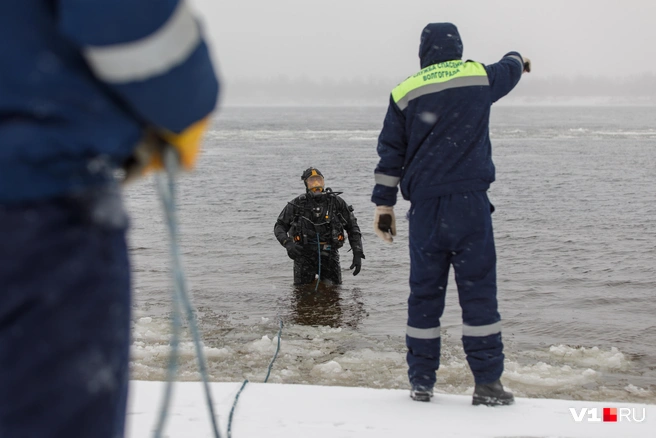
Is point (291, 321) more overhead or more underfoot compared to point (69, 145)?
more underfoot

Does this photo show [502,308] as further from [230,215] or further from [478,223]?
[230,215]

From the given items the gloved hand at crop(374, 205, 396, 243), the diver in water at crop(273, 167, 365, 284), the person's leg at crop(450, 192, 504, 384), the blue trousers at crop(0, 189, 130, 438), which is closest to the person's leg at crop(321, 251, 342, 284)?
the diver in water at crop(273, 167, 365, 284)

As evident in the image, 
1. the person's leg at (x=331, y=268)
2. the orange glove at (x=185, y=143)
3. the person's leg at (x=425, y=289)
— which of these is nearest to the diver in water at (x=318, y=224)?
the person's leg at (x=331, y=268)

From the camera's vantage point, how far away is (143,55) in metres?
1.10

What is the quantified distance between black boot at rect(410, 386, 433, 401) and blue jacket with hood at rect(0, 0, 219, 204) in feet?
7.82

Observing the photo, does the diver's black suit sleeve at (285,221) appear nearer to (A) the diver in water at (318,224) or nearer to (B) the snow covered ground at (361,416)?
(A) the diver in water at (318,224)

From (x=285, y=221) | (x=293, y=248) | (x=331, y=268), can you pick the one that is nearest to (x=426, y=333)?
(x=293, y=248)

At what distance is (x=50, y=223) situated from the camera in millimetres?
1101

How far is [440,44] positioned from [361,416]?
185cm

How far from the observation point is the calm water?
5.52 m

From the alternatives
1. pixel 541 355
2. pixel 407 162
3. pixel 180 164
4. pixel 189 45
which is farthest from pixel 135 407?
pixel 541 355

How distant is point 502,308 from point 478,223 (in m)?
4.96

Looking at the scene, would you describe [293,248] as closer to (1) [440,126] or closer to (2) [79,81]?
(1) [440,126]

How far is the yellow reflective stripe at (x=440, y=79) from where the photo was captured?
3059mm
